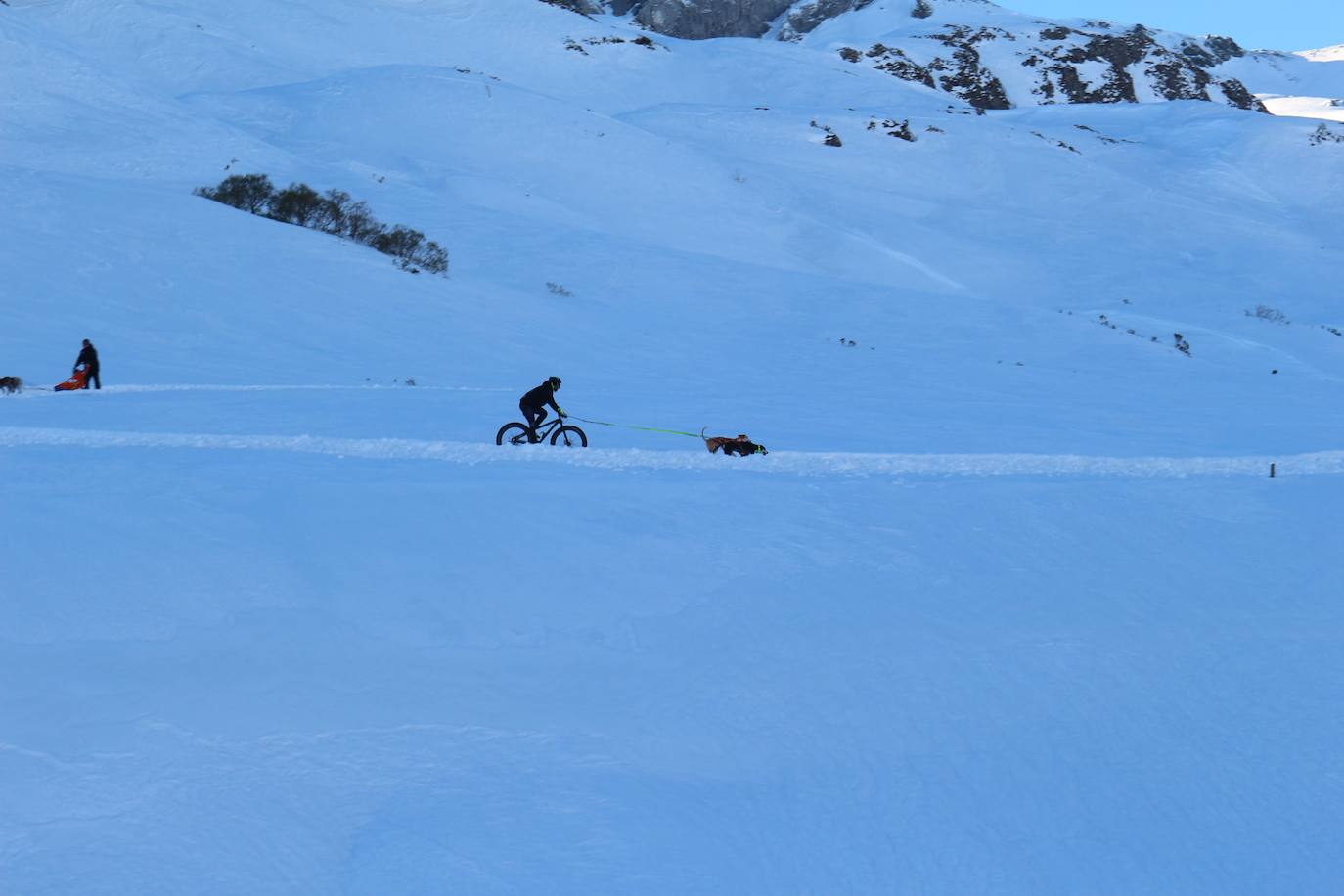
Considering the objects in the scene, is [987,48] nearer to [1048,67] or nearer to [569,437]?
[1048,67]

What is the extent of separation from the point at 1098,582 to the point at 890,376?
14.1 meters

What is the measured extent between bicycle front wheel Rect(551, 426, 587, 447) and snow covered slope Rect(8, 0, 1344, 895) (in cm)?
92

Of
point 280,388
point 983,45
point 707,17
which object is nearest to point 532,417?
point 280,388

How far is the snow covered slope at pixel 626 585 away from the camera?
5.78 metres

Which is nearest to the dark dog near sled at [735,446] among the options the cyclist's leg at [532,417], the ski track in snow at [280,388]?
the cyclist's leg at [532,417]

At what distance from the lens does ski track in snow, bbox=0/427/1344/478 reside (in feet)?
39.4

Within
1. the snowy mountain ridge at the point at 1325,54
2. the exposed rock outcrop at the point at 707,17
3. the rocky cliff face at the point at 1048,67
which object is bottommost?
the rocky cliff face at the point at 1048,67

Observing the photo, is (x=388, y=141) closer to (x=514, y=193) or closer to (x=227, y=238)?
(x=514, y=193)

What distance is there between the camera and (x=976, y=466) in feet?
41.7

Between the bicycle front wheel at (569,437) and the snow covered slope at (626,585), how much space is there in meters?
0.92

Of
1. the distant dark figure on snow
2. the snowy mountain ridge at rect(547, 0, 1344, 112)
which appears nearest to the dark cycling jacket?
the distant dark figure on snow

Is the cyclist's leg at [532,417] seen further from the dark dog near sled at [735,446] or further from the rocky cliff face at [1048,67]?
the rocky cliff face at [1048,67]

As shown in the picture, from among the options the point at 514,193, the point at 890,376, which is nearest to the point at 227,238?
the point at 514,193

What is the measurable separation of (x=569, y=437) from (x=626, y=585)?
18.6 feet
